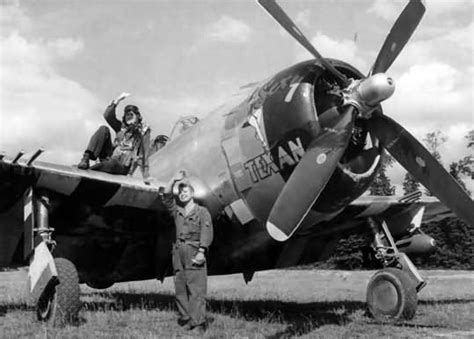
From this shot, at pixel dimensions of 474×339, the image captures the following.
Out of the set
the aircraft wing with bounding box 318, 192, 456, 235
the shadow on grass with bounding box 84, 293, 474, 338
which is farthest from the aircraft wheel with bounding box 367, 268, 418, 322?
the aircraft wing with bounding box 318, 192, 456, 235

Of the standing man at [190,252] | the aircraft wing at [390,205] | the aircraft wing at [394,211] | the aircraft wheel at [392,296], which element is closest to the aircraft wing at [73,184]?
the standing man at [190,252]

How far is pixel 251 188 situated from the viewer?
7836mm

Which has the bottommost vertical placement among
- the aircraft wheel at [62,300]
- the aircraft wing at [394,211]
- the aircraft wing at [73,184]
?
the aircraft wheel at [62,300]

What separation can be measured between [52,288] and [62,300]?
208 millimetres

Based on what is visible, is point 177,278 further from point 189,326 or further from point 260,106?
point 260,106

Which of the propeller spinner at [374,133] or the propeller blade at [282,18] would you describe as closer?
the propeller spinner at [374,133]

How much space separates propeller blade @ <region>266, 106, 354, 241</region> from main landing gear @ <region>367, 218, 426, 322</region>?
10.3ft

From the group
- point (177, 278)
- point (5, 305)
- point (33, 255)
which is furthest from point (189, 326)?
point (5, 305)

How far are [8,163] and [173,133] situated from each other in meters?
3.40

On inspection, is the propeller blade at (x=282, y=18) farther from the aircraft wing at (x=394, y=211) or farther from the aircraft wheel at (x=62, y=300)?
the aircraft wheel at (x=62, y=300)

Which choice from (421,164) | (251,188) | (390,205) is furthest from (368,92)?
(390,205)

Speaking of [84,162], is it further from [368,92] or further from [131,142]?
[368,92]

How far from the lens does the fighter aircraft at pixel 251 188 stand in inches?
281

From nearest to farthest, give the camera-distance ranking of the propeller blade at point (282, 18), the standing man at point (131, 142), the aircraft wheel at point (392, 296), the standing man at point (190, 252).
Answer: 1. the standing man at point (190, 252)
2. the propeller blade at point (282, 18)
3. the aircraft wheel at point (392, 296)
4. the standing man at point (131, 142)
